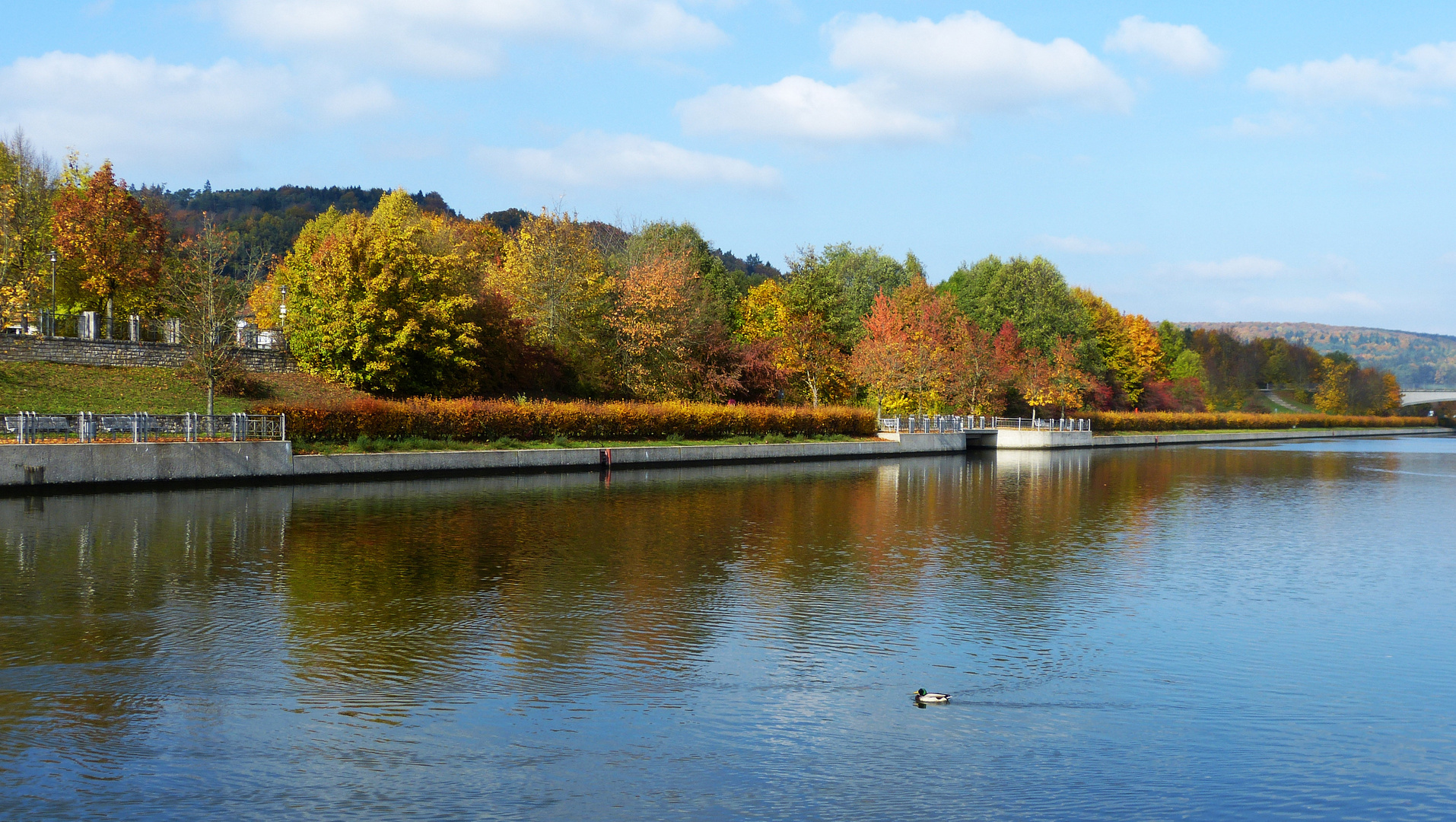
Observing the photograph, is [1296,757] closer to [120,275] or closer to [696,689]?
[696,689]

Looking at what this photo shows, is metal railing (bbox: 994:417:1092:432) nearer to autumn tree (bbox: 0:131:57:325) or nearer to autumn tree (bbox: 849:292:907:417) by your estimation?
autumn tree (bbox: 849:292:907:417)

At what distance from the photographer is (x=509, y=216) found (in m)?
147

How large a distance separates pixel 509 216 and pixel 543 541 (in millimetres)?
134688

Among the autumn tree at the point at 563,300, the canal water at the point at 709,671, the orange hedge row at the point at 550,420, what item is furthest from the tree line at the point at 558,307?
the canal water at the point at 709,671

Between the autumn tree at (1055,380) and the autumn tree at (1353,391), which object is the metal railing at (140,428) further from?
the autumn tree at (1353,391)

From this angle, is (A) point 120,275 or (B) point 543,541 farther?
(A) point 120,275

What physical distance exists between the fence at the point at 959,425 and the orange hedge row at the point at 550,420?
2.51 meters

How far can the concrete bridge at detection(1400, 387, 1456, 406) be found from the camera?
477ft

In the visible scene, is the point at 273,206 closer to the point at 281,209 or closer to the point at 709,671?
the point at 281,209

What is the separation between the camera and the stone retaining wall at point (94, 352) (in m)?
35.4

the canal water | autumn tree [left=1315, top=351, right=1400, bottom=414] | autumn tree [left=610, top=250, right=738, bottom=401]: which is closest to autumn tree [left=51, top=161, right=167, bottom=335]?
autumn tree [left=610, top=250, right=738, bottom=401]

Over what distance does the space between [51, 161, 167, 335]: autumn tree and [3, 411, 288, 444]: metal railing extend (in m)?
15.9

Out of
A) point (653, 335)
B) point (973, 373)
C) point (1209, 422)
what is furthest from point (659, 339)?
point (1209, 422)

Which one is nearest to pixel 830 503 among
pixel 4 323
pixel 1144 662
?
pixel 1144 662
